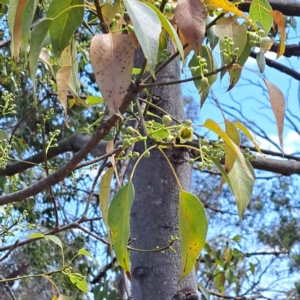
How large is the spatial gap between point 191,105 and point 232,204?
130 cm

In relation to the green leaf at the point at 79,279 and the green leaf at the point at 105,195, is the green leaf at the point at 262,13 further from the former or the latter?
the green leaf at the point at 79,279

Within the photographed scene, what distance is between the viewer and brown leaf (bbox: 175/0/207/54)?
517 mm

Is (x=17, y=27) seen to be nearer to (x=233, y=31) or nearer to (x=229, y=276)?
(x=233, y=31)

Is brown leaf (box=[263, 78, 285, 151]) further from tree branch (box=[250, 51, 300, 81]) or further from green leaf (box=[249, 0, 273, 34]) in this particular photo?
tree branch (box=[250, 51, 300, 81])

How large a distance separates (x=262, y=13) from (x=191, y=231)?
1.04 feet

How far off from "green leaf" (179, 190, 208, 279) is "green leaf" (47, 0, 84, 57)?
22cm

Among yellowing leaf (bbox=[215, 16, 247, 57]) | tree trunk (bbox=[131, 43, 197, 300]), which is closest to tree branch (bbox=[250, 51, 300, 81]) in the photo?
tree trunk (bbox=[131, 43, 197, 300])

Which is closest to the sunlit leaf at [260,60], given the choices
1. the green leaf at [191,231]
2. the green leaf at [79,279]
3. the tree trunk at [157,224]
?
the green leaf at [191,231]

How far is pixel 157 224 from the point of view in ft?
3.31

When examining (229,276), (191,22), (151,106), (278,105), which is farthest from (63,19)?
(229,276)

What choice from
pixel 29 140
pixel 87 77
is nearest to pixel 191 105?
pixel 87 77

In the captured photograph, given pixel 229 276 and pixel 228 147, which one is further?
pixel 229 276

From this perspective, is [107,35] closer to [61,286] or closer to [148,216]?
[148,216]

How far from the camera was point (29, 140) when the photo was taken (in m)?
3.32
